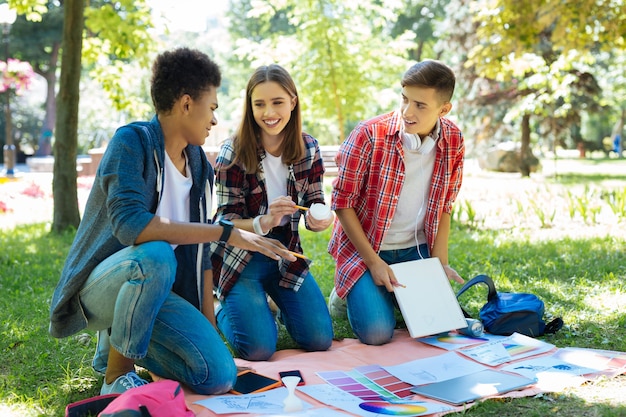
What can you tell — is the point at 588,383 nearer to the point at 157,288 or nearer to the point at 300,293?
the point at 300,293

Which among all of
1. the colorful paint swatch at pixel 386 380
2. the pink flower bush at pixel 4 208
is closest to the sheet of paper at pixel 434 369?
the colorful paint swatch at pixel 386 380

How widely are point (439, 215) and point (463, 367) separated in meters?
0.98

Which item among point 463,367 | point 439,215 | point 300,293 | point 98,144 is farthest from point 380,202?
point 98,144

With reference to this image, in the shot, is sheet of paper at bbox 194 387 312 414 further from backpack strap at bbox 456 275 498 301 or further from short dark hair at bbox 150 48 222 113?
backpack strap at bbox 456 275 498 301

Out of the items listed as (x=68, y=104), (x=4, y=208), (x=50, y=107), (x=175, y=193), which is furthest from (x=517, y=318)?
(x=50, y=107)

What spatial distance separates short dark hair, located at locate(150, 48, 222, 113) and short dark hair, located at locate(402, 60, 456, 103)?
118cm

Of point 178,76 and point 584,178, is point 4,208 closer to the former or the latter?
→ point 178,76

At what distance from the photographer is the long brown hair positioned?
337 centimetres

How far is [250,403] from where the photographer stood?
8.56ft

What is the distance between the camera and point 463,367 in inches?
121

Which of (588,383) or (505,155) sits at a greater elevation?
(505,155)

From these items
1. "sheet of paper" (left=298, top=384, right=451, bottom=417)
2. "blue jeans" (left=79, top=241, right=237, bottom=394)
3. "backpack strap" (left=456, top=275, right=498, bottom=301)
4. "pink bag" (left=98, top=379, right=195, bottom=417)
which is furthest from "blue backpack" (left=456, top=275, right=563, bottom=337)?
"pink bag" (left=98, top=379, right=195, bottom=417)

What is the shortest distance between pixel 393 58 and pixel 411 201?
12012 millimetres

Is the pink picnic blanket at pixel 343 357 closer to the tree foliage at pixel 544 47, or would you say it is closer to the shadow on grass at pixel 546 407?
the shadow on grass at pixel 546 407
